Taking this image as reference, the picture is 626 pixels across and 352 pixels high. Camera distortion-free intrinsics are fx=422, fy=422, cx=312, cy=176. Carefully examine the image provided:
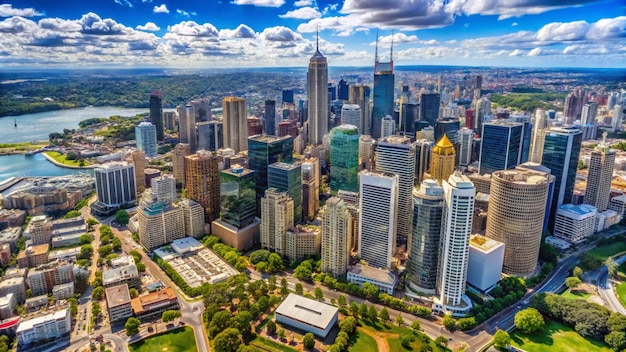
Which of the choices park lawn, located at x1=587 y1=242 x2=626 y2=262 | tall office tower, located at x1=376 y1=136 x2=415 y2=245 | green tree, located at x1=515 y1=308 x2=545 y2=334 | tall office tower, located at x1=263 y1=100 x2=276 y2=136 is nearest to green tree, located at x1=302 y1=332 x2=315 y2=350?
green tree, located at x1=515 y1=308 x2=545 y2=334

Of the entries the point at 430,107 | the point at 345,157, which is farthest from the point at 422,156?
the point at 430,107

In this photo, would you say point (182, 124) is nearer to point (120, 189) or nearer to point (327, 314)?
point (120, 189)

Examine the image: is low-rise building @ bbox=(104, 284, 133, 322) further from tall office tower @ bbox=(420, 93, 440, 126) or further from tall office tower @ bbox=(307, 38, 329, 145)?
tall office tower @ bbox=(420, 93, 440, 126)

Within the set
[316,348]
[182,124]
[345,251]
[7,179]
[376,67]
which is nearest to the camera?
[316,348]

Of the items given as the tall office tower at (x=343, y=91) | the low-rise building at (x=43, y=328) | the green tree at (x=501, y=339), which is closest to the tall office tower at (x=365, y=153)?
the green tree at (x=501, y=339)

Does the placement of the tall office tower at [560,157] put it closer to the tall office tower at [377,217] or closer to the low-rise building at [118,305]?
the tall office tower at [377,217]

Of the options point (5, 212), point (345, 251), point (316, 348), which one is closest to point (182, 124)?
point (5, 212)

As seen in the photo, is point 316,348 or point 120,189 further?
point 120,189
